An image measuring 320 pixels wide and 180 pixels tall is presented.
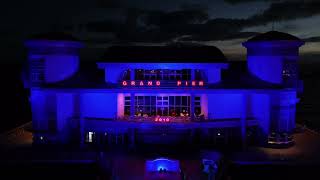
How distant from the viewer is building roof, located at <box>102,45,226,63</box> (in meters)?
37.8

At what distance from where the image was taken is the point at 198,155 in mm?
32844

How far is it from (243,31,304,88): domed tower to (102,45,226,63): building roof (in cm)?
326

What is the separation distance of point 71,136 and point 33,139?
3048 mm

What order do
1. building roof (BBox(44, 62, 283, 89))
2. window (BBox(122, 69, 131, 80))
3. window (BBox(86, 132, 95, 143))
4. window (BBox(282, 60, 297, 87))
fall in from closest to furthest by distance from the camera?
building roof (BBox(44, 62, 283, 89)) → window (BBox(86, 132, 95, 143)) → window (BBox(122, 69, 131, 80)) → window (BBox(282, 60, 297, 87))

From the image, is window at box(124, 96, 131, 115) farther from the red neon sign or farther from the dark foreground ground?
the dark foreground ground

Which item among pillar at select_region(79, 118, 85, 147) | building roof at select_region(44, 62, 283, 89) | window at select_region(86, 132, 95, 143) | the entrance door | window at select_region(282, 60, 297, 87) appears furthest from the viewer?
window at select_region(282, 60, 297, 87)

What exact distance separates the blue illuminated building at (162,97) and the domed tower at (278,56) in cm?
8

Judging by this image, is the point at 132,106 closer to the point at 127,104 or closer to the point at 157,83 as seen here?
the point at 127,104

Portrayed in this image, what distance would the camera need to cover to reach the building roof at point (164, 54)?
37781 mm

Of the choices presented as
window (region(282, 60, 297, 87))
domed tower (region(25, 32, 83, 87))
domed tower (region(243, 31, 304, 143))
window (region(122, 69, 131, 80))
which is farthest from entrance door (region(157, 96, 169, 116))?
window (region(282, 60, 297, 87))

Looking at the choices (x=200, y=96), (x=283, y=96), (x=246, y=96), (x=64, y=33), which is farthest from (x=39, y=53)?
(x=283, y=96)

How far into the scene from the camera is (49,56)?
3838 cm

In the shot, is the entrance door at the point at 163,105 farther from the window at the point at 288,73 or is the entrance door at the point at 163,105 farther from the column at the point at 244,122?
the window at the point at 288,73

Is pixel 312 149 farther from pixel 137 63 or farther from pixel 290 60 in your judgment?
pixel 137 63
